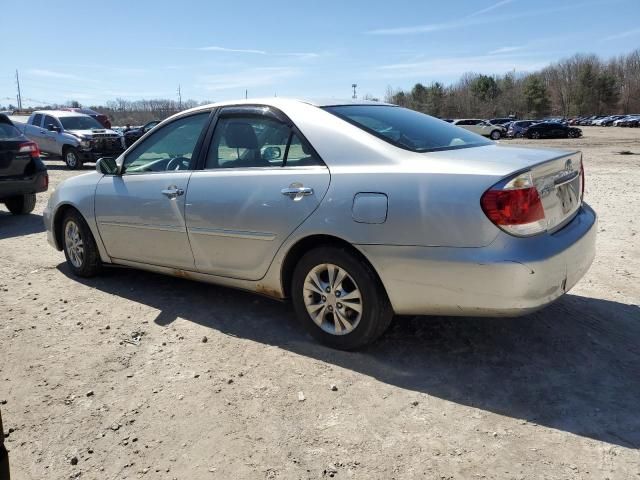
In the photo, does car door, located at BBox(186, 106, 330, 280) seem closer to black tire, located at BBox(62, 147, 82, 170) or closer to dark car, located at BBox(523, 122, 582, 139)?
black tire, located at BBox(62, 147, 82, 170)

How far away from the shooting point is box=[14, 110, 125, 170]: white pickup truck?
17156 millimetres

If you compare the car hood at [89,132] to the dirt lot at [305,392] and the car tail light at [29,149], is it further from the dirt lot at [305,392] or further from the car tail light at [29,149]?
the dirt lot at [305,392]

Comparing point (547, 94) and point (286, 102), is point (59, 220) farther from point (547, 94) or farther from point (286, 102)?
point (547, 94)

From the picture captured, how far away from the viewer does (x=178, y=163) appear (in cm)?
430

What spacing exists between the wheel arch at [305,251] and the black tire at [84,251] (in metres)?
2.32

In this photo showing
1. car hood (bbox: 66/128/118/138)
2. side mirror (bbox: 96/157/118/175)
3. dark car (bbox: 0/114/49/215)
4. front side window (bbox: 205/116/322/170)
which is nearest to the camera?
front side window (bbox: 205/116/322/170)

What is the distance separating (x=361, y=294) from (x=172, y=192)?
178 cm

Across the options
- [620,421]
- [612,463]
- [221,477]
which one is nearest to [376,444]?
[221,477]

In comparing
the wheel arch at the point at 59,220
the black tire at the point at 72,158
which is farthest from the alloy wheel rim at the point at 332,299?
the black tire at the point at 72,158

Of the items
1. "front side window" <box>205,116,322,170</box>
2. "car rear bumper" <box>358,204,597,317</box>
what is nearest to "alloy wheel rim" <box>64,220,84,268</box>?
"front side window" <box>205,116,322,170</box>

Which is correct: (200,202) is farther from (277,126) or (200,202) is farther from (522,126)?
(522,126)

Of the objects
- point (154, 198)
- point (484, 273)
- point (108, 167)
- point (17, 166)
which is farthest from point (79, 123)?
point (484, 273)

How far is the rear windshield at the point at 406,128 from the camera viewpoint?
3.44 m

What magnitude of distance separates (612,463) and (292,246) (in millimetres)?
2079
